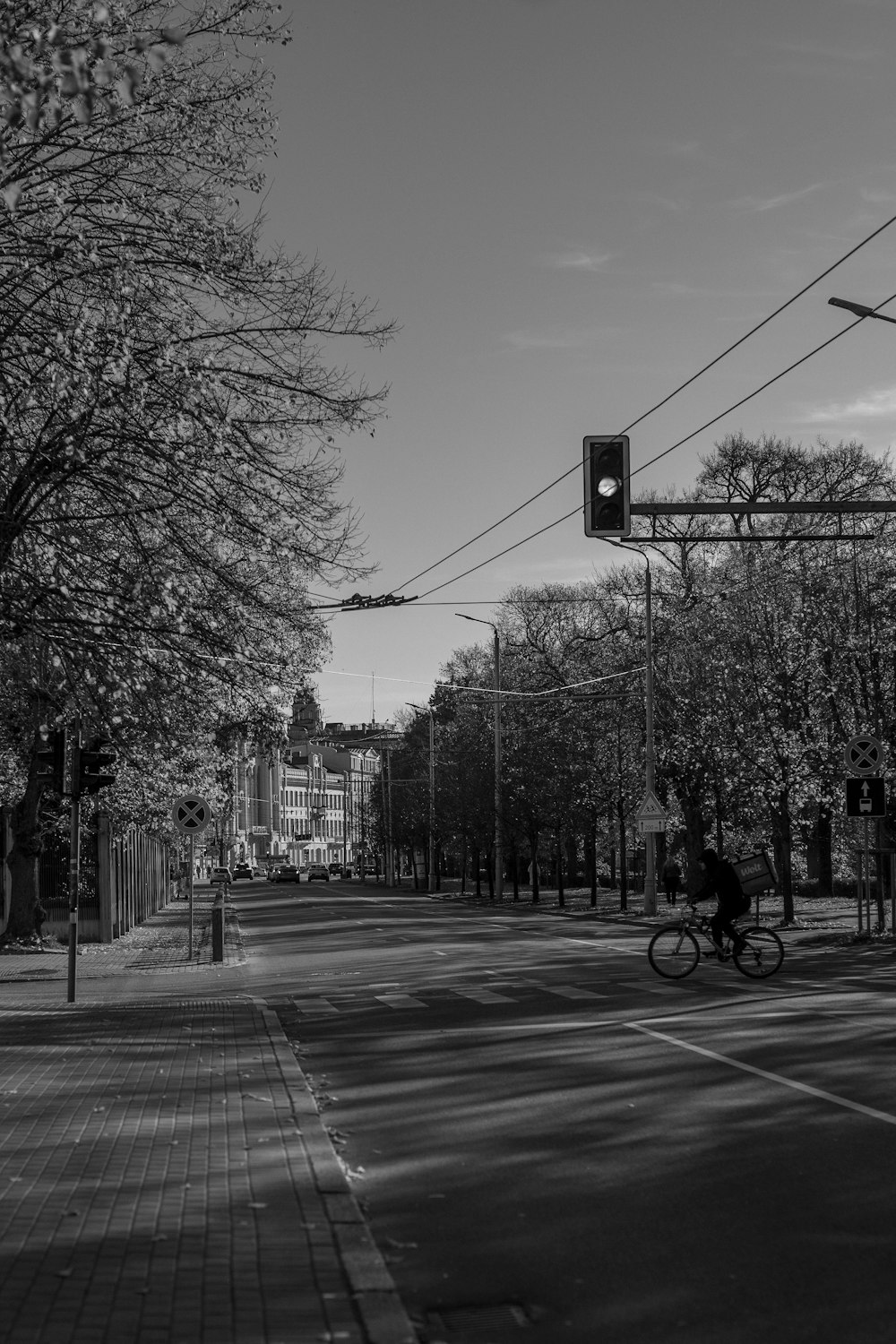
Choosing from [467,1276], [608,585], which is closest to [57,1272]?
[467,1276]

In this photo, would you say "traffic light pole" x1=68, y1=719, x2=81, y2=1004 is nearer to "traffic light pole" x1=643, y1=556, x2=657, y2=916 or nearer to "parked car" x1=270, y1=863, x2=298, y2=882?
"traffic light pole" x1=643, y1=556, x2=657, y2=916

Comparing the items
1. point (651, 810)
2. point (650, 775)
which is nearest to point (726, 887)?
point (651, 810)

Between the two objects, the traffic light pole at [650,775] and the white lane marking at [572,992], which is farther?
the traffic light pole at [650,775]

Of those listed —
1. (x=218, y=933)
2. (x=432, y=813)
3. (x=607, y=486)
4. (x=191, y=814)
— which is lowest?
(x=218, y=933)

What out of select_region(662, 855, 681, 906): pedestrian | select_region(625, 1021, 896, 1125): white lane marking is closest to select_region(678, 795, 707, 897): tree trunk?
select_region(662, 855, 681, 906): pedestrian

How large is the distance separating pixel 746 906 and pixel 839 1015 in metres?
4.32

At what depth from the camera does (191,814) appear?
28.6 meters

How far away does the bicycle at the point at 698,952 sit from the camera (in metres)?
19.5

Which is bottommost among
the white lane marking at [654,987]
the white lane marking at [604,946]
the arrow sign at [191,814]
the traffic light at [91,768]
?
the white lane marking at [604,946]

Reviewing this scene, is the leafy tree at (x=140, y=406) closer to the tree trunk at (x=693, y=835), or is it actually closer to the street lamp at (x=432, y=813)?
the tree trunk at (x=693, y=835)

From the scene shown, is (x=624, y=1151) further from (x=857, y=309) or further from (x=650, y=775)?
(x=650, y=775)

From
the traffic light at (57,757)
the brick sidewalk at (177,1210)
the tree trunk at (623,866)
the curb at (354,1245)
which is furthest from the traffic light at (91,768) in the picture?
the tree trunk at (623,866)

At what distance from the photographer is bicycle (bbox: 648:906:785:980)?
19.5m

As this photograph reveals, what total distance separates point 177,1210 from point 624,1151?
274cm
